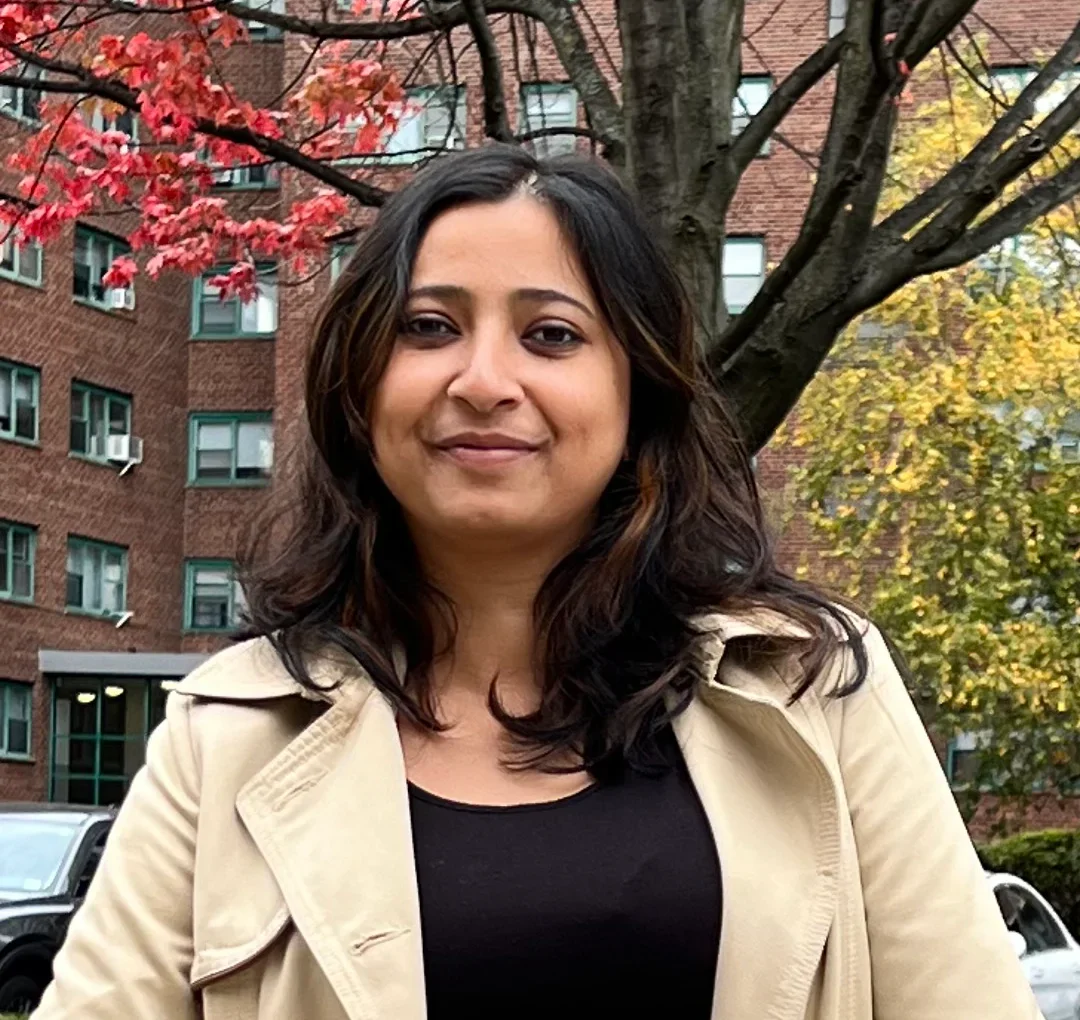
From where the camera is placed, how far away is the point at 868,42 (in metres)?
5.58

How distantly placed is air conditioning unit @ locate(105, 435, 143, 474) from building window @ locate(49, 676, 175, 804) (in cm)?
386

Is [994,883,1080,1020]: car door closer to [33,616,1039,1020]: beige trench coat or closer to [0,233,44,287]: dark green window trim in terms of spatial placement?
[33,616,1039,1020]: beige trench coat

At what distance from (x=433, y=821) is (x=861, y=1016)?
52 cm

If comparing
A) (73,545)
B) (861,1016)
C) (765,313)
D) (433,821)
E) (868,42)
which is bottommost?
(73,545)

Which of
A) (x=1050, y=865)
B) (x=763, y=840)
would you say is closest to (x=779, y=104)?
(x=763, y=840)

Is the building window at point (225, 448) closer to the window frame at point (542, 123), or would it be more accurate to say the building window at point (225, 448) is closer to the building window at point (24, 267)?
the building window at point (24, 267)

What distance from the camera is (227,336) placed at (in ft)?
130

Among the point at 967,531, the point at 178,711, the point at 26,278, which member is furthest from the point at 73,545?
the point at 178,711

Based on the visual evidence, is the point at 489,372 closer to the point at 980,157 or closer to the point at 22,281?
the point at 980,157

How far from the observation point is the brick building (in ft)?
120

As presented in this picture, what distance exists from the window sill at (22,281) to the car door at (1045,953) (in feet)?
88.9

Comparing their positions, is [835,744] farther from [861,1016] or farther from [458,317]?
[458,317]

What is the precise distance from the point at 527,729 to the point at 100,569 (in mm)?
36813

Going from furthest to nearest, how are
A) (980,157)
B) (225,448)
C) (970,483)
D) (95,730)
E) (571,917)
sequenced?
(225,448) → (95,730) → (970,483) → (980,157) → (571,917)
